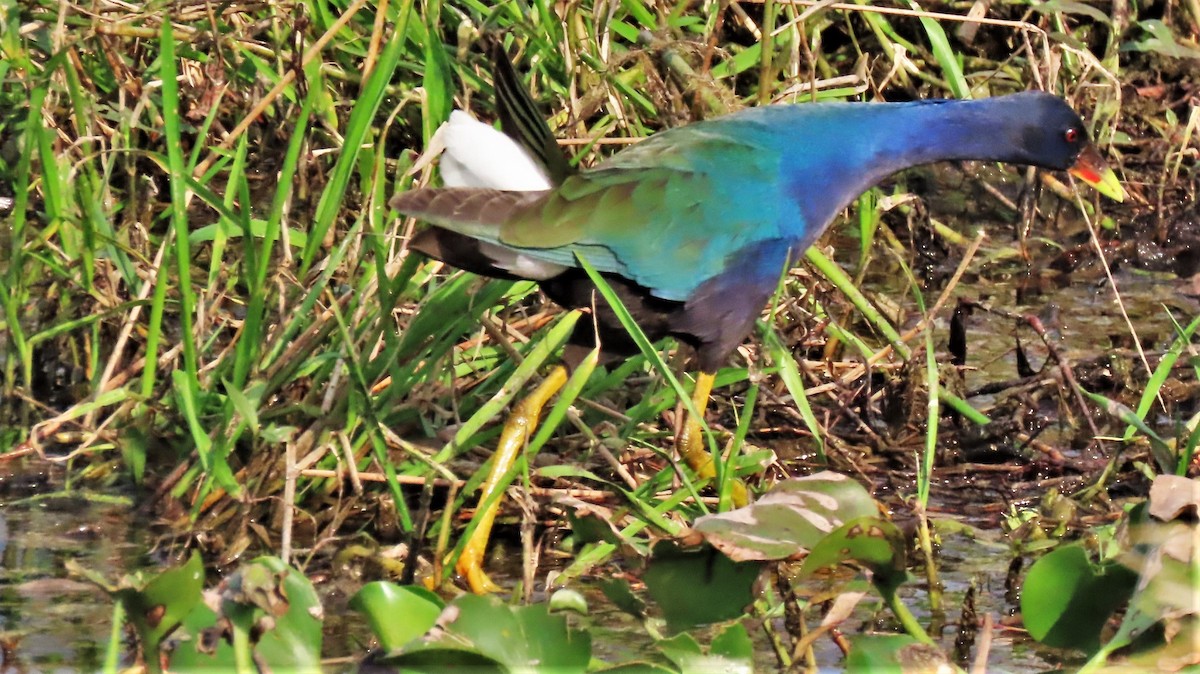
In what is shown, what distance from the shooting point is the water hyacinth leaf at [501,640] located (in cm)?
137

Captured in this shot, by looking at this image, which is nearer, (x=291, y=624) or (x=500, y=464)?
(x=291, y=624)

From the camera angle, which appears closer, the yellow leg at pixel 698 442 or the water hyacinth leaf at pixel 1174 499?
the water hyacinth leaf at pixel 1174 499

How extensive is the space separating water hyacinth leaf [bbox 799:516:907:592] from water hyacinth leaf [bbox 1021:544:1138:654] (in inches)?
5.4

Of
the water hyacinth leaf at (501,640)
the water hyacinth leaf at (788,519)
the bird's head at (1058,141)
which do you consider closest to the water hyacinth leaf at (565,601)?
the water hyacinth leaf at (501,640)

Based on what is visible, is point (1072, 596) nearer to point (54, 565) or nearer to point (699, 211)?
point (699, 211)

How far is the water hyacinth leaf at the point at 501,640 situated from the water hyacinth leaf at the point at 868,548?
223 mm

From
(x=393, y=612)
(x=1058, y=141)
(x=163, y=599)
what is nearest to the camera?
(x=163, y=599)

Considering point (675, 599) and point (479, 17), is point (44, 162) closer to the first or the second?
point (479, 17)

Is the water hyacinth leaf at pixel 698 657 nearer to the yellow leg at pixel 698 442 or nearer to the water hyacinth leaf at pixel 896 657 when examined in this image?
the water hyacinth leaf at pixel 896 657

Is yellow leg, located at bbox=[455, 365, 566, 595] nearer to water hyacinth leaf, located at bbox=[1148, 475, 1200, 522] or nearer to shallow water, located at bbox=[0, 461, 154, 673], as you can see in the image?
shallow water, located at bbox=[0, 461, 154, 673]

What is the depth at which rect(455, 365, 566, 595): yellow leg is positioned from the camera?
2.06 meters

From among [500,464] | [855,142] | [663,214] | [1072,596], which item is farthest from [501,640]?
[855,142]

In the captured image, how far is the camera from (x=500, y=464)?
6.94ft

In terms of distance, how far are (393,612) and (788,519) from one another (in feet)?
1.20
